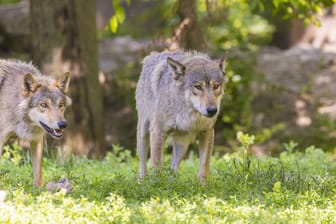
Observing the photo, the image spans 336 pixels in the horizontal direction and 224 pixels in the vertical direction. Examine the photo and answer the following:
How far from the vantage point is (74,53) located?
14.2 m

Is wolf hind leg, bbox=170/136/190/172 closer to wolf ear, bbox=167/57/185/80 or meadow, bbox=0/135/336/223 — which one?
meadow, bbox=0/135/336/223

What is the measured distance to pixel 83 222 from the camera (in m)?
6.64

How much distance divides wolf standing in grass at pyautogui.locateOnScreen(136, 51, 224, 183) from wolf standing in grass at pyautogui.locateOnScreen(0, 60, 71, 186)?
122 centimetres

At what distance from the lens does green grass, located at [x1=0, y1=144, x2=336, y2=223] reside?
6777 millimetres

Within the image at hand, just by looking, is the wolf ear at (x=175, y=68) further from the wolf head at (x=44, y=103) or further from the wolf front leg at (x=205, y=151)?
the wolf head at (x=44, y=103)

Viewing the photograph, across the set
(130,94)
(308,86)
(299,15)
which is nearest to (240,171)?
(299,15)

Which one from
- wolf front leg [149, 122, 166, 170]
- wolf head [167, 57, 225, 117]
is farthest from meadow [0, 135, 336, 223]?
wolf head [167, 57, 225, 117]

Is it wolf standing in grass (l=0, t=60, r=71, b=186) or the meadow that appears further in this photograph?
wolf standing in grass (l=0, t=60, r=71, b=186)

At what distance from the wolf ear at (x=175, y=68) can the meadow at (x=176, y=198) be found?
1.30m

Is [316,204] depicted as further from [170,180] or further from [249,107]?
[249,107]

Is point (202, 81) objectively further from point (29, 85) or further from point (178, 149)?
point (29, 85)

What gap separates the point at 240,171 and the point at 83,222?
9.98ft

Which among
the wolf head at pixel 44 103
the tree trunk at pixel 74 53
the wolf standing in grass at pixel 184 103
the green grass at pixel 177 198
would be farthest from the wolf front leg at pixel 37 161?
the tree trunk at pixel 74 53

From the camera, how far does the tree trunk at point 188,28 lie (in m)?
13.6
